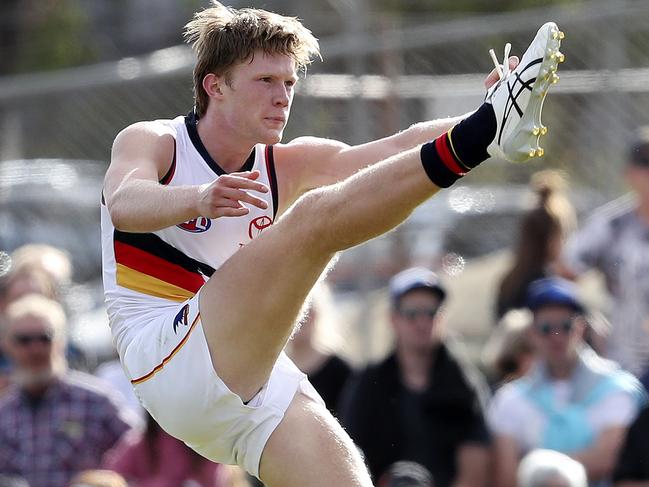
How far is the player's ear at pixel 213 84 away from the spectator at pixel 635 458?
2735mm

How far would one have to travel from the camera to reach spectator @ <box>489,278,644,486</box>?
265 inches

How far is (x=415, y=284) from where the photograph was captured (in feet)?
23.7

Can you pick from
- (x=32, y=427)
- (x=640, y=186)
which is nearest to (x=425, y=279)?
(x=640, y=186)

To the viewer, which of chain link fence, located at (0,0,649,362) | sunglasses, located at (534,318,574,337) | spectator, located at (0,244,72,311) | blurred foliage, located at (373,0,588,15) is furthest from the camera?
blurred foliage, located at (373,0,588,15)

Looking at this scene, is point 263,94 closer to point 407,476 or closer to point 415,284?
point 407,476

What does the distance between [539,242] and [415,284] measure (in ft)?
2.69

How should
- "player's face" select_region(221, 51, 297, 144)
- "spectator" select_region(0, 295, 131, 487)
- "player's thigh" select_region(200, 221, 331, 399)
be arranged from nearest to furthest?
"player's thigh" select_region(200, 221, 331, 399) → "player's face" select_region(221, 51, 297, 144) → "spectator" select_region(0, 295, 131, 487)

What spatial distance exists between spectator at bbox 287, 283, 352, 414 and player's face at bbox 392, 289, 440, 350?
45cm

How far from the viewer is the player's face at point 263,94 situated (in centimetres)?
494


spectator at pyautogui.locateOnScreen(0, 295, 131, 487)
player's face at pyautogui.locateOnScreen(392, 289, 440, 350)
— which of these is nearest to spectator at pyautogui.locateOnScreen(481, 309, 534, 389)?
player's face at pyautogui.locateOnScreen(392, 289, 440, 350)

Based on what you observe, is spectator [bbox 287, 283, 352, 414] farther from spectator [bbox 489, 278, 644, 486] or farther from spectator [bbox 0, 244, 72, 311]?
spectator [bbox 0, 244, 72, 311]

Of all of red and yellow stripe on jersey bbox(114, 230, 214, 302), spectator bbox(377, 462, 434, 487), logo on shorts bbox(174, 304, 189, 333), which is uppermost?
red and yellow stripe on jersey bbox(114, 230, 214, 302)

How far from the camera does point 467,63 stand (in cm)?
816

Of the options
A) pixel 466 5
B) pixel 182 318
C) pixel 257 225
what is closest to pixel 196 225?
pixel 257 225
